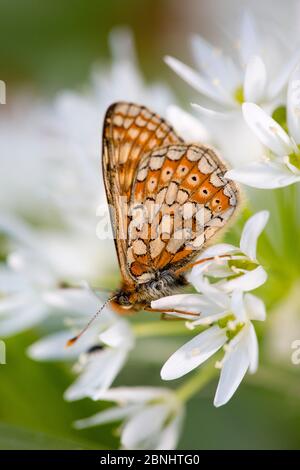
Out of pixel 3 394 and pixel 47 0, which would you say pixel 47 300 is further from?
pixel 47 0

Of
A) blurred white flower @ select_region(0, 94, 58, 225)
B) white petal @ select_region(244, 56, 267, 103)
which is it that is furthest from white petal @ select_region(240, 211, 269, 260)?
blurred white flower @ select_region(0, 94, 58, 225)

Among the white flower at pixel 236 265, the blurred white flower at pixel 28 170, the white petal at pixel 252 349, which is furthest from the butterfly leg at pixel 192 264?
the blurred white flower at pixel 28 170

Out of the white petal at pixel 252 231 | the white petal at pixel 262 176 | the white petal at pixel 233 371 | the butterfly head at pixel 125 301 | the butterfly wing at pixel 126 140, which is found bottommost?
the white petal at pixel 233 371

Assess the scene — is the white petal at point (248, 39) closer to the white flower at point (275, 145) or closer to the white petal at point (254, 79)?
the white petal at point (254, 79)

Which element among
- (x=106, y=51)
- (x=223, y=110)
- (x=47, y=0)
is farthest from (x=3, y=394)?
(x=47, y=0)

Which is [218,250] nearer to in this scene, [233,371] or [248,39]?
[233,371]

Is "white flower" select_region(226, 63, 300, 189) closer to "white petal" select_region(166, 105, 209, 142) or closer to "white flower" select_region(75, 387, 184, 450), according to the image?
"white petal" select_region(166, 105, 209, 142)
